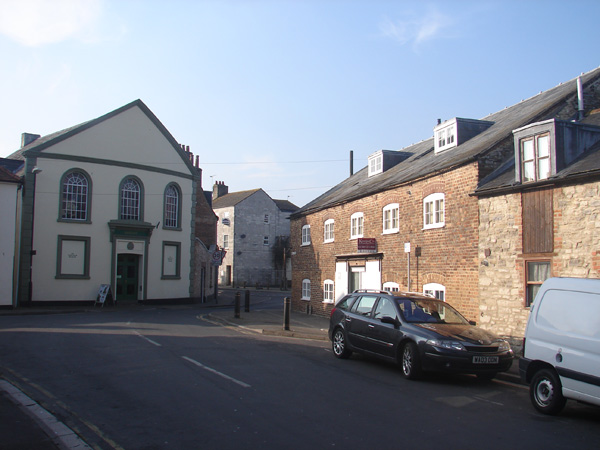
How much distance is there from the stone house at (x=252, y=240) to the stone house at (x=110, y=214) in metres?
24.6

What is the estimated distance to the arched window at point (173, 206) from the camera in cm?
3080

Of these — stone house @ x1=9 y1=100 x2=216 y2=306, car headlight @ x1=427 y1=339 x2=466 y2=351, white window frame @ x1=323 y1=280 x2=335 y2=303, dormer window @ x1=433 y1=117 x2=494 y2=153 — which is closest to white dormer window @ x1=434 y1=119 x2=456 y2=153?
dormer window @ x1=433 y1=117 x2=494 y2=153

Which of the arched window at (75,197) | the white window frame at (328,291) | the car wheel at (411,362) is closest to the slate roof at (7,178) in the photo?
the arched window at (75,197)

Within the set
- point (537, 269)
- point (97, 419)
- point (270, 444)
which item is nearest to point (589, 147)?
point (537, 269)

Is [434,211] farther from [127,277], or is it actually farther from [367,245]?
[127,277]

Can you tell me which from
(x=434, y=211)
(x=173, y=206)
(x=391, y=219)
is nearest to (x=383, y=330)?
(x=434, y=211)

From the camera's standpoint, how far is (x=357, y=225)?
21281 mm

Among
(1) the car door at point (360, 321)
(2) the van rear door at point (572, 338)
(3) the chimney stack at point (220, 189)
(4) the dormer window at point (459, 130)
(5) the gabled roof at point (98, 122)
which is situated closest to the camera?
(2) the van rear door at point (572, 338)

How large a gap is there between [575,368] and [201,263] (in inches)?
1119

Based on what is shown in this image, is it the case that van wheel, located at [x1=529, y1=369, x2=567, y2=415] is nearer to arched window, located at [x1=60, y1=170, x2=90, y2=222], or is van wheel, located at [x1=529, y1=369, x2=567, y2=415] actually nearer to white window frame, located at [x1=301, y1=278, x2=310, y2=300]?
white window frame, located at [x1=301, y1=278, x2=310, y2=300]

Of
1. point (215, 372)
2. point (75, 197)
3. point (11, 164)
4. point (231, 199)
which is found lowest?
point (215, 372)

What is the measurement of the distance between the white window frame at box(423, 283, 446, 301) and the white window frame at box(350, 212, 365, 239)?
483cm

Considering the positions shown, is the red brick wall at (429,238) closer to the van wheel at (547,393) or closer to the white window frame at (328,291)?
the white window frame at (328,291)

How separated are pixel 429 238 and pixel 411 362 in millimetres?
7282
